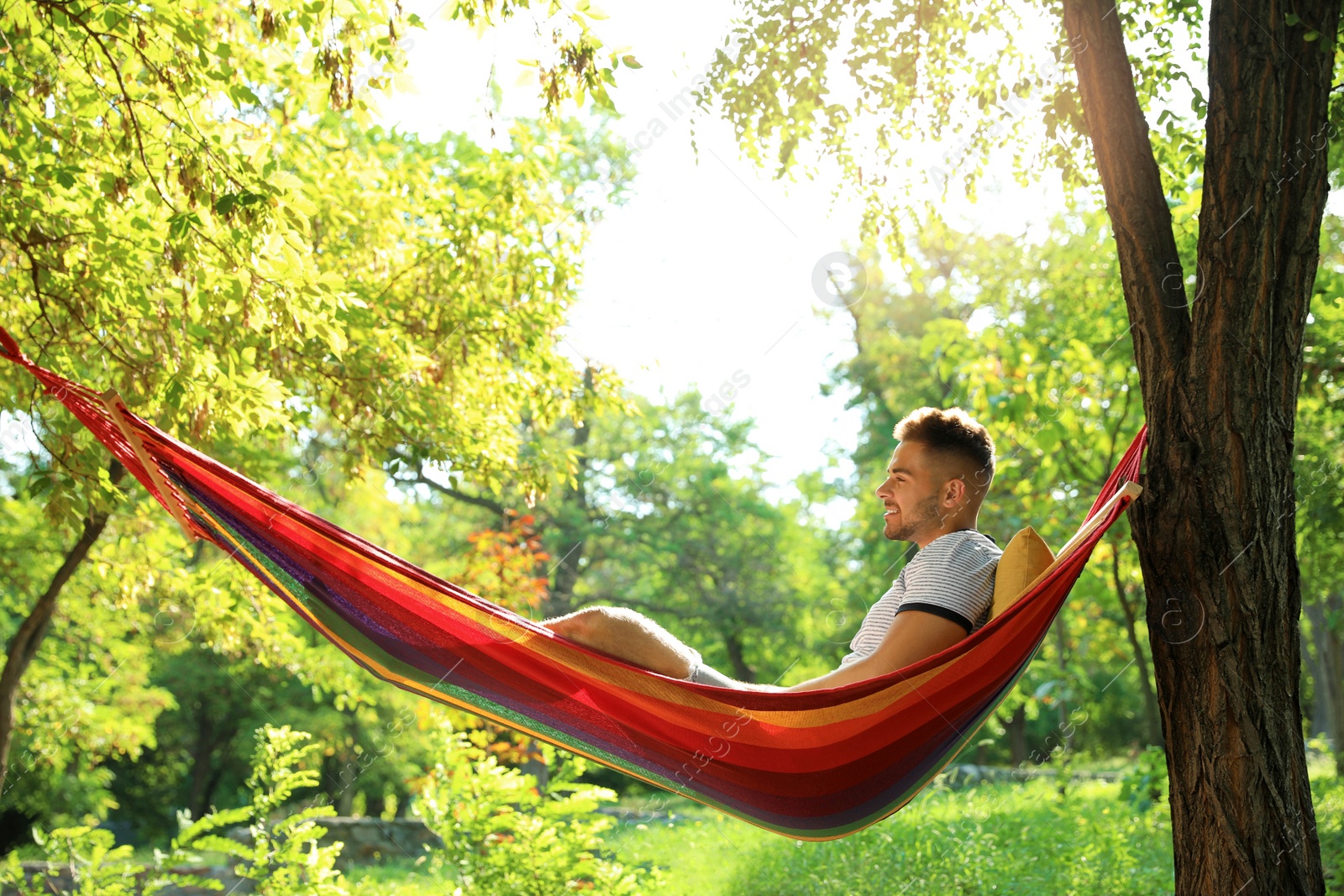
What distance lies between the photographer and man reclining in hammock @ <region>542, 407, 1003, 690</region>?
185cm

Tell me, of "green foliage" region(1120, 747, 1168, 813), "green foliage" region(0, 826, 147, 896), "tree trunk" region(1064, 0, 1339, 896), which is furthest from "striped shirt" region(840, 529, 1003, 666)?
"green foliage" region(1120, 747, 1168, 813)

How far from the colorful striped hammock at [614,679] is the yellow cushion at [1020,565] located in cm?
6

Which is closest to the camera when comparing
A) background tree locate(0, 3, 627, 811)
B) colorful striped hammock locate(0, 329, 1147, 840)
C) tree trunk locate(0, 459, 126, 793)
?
colorful striped hammock locate(0, 329, 1147, 840)

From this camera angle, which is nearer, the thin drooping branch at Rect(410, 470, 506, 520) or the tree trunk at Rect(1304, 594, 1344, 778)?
the thin drooping branch at Rect(410, 470, 506, 520)

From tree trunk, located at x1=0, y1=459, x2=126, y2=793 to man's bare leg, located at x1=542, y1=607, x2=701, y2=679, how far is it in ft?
8.59

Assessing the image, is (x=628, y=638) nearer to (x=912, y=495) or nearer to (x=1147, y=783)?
(x=912, y=495)

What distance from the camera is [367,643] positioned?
205cm

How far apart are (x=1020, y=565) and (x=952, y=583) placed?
12cm

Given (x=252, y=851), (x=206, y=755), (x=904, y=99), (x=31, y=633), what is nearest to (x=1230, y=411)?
(x=904, y=99)

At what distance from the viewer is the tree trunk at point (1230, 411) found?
1687 millimetres

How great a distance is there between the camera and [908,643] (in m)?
1.84

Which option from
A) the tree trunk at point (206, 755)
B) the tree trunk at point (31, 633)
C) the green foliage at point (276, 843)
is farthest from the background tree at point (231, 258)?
the tree trunk at point (206, 755)

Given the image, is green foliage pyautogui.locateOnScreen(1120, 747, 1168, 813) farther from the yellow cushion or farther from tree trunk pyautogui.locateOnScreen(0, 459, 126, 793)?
tree trunk pyautogui.locateOnScreen(0, 459, 126, 793)

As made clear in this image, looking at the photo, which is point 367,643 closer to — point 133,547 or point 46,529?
point 133,547
